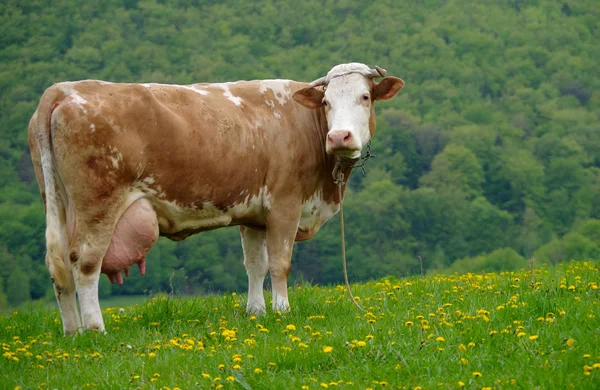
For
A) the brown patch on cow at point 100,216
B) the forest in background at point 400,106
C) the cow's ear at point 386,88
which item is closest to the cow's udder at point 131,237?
the brown patch on cow at point 100,216

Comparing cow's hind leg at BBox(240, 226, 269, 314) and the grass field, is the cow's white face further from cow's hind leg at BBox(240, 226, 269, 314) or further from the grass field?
the grass field

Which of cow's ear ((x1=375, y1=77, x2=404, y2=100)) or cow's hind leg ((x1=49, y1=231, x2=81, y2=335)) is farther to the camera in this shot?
cow's ear ((x1=375, y1=77, x2=404, y2=100))

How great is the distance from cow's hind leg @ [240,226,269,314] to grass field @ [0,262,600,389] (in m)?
0.58

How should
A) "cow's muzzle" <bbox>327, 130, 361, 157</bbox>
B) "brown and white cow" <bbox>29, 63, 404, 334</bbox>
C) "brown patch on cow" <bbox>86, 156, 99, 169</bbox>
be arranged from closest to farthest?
"brown patch on cow" <bbox>86, 156, 99, 169</bbox> → "brown and white cow" <bbox>29, 63, 404, 334</bbox> → "cow's muzzle" <bbox>327, 130, 361, 157</bbox>

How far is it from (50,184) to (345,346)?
11.6ft

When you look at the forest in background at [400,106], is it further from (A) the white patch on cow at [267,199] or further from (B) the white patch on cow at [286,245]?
(A) the white patch on cow at [267,199]

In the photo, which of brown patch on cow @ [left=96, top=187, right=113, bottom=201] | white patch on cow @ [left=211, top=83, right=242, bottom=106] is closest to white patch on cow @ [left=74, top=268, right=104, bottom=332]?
brown patch on cow @ [left=96, top=187, right=113, bottom=201]

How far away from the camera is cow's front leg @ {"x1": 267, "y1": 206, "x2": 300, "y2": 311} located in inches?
404

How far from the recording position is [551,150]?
108562 mm

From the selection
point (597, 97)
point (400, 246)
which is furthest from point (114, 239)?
point (597, 97)

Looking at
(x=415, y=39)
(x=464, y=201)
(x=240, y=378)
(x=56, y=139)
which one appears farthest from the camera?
(x=415, y=39)

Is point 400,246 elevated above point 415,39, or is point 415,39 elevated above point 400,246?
point 415,39

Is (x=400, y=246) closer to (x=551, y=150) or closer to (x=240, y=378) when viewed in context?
(x=551, y=150)

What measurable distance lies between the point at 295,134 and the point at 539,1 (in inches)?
6022
